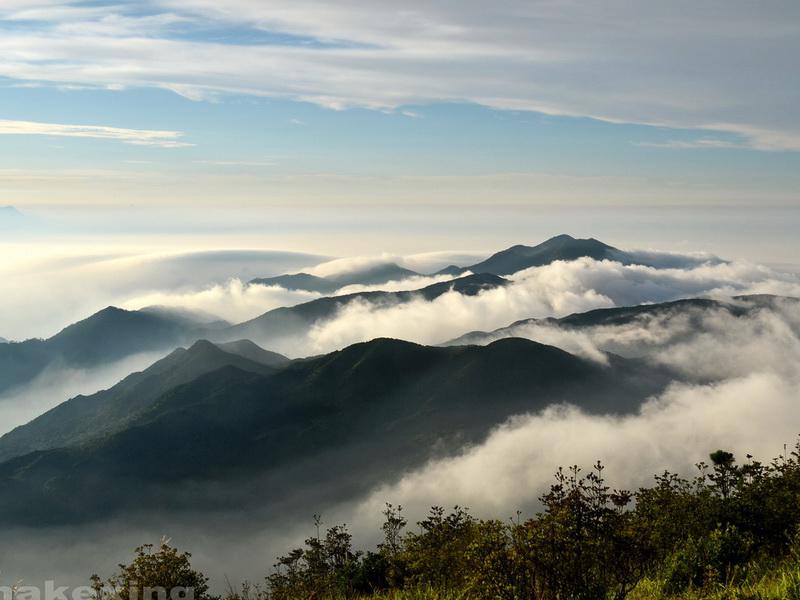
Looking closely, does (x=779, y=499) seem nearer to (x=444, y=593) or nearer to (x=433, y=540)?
(x=433, y=540)

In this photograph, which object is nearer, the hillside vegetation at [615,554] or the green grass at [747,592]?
the green grass at [747,592]

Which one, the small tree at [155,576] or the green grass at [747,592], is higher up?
the green grass at [747,592]

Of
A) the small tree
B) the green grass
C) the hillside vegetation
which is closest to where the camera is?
the green grass

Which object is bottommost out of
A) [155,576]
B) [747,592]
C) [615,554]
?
[155,576]

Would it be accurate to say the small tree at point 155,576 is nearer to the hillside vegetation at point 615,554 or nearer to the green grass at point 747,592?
the hillside vegetation at point 615,554

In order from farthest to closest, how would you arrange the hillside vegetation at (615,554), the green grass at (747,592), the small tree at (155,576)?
1. the small tree at (155,576)
2. the hillside vegetation at (615,554)
3. the green grass at (747,592)

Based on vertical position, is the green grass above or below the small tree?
above

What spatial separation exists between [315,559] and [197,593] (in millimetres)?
66905

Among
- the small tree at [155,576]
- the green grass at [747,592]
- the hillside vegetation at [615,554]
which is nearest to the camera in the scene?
the green grass at [747,592]

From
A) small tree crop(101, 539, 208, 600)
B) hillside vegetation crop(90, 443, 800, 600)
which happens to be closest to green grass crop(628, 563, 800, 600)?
hillside vegetation crop(90, 443, 800, 600)

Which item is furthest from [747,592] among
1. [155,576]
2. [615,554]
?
[155,576]

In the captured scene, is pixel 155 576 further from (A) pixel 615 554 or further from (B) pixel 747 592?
(B) pixel 747 592

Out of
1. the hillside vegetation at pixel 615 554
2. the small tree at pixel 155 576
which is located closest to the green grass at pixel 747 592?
the hillside vegetation at pixel 615 554

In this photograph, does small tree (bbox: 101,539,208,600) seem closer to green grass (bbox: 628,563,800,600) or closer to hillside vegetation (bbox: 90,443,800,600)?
hillside vegetation (bbox: 90,443,800,600)
